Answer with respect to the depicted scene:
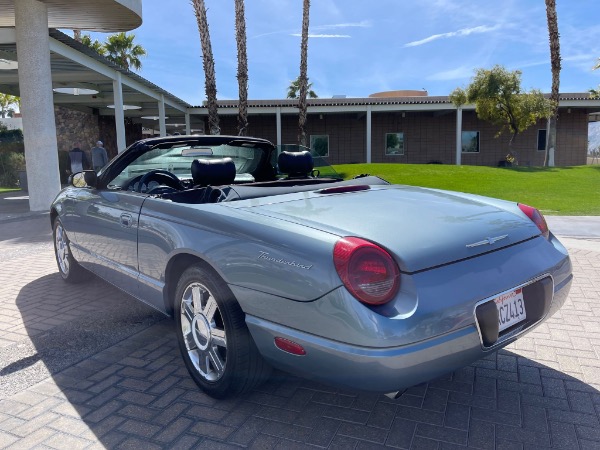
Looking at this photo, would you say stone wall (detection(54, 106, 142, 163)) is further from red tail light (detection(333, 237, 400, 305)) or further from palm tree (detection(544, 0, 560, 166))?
red tail light (detection(333, 237, 400, 305))

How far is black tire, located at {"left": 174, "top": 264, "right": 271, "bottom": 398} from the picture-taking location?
2432 millimetres

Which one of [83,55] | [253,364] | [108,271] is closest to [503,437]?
[253,364]

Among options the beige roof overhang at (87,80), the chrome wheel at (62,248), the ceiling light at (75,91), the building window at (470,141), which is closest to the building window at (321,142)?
the beige roof overhang at (87,80)

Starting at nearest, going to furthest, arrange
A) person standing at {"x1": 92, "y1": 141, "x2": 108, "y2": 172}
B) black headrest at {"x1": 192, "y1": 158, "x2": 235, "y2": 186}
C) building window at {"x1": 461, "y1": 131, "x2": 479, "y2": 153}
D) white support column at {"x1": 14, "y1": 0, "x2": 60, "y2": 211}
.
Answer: black headrest at {"x1": 192, "y1": 158, "x2": 235, "y2": 186}, white support column at {"x1": 14, "y1": 0, "x2": 60, "y2": 211}, person standing at {"x1": 92, "y1": 141, "x2": 108, "y2": 172}, building window at {"x1": 461, "y1": 131, "x2": 479, "y2": 153}

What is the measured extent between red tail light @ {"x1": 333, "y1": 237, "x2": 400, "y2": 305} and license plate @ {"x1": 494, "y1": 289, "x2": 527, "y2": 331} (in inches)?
23.0

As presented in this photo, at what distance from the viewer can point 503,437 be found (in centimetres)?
230

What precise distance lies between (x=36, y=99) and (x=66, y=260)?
7.87 metres

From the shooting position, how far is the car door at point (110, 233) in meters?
3.35

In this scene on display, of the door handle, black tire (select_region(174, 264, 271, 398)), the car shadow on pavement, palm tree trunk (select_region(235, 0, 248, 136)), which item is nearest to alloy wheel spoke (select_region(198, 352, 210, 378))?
black tire (select_region(174, 264, 271, 398))

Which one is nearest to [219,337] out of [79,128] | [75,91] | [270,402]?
[270,402]

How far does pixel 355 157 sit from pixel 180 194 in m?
24.8

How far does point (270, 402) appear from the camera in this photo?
8.75 feet

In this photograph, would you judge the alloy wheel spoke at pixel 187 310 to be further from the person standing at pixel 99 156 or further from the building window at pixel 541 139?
the building window at pixel 541 139

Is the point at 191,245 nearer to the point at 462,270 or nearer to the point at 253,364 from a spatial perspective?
the point at 253,364
